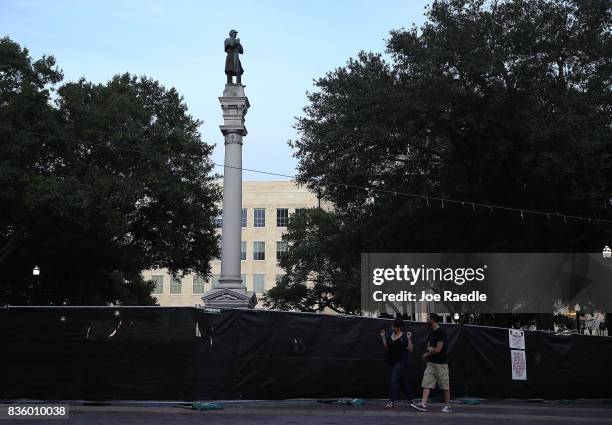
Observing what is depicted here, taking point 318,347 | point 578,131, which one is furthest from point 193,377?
point 578,131

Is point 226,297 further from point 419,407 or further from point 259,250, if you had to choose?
point 259,250

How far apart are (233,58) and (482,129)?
10.1 meters

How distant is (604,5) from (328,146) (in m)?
12.7

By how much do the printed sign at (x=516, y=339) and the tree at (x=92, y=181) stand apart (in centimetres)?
2130

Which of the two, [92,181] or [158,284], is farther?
[158,284]

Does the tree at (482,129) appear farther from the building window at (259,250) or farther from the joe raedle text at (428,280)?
the building window at (259,250)

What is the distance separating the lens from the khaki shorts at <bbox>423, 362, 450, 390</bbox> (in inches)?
559

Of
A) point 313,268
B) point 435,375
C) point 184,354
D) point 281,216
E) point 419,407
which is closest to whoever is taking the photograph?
point 184,354

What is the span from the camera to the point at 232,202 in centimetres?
2786

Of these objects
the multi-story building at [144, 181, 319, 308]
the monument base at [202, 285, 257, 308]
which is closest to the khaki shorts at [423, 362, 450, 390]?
the monument base at [202, 285, 257, 308]

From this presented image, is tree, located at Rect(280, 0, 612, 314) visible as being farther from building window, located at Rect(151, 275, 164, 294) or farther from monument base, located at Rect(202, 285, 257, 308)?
building window, located at Rect(151, 275, 164, 294)

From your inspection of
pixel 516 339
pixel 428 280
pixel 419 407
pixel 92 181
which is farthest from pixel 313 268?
pixel 419 407

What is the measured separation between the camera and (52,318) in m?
14.0

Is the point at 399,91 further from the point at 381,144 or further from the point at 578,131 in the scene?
the point at 578,131
